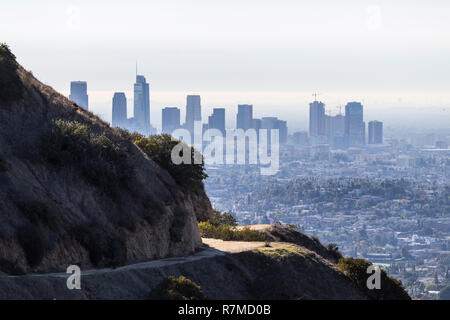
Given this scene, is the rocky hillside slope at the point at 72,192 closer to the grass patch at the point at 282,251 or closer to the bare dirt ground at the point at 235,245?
the bare dirt ground at the point at 235,245

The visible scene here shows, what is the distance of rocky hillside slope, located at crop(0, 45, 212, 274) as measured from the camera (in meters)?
28.2

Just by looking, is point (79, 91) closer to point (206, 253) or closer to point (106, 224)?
point (206, 253)

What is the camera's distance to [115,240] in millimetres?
30531

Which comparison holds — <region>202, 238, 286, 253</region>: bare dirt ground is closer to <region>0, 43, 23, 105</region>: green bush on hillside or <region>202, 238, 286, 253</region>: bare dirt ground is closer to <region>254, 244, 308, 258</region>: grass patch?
<region>254, 244, 308, 258</region>: grass patch

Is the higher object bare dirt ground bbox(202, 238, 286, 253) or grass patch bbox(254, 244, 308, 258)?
bare dirt ground bbox(202, 238, 286, 253)

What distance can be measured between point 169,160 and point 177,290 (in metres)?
10.5

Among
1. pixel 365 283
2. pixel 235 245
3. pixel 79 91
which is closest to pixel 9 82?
pixel 235 245

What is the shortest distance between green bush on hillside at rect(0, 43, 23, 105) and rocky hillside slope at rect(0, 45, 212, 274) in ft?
0.14

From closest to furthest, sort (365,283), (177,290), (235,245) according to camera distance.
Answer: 1. (177,290)
2. (365,283)
3. (235,245)

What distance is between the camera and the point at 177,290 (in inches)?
1098

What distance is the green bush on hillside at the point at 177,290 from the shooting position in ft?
89.8

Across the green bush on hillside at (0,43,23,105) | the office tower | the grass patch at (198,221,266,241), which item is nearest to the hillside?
the green bush on hillside at (0,43,23,105)

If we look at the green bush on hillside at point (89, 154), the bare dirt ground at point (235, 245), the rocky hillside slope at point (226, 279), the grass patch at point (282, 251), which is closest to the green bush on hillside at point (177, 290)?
the rocky hillside slope at point (226, 279)
